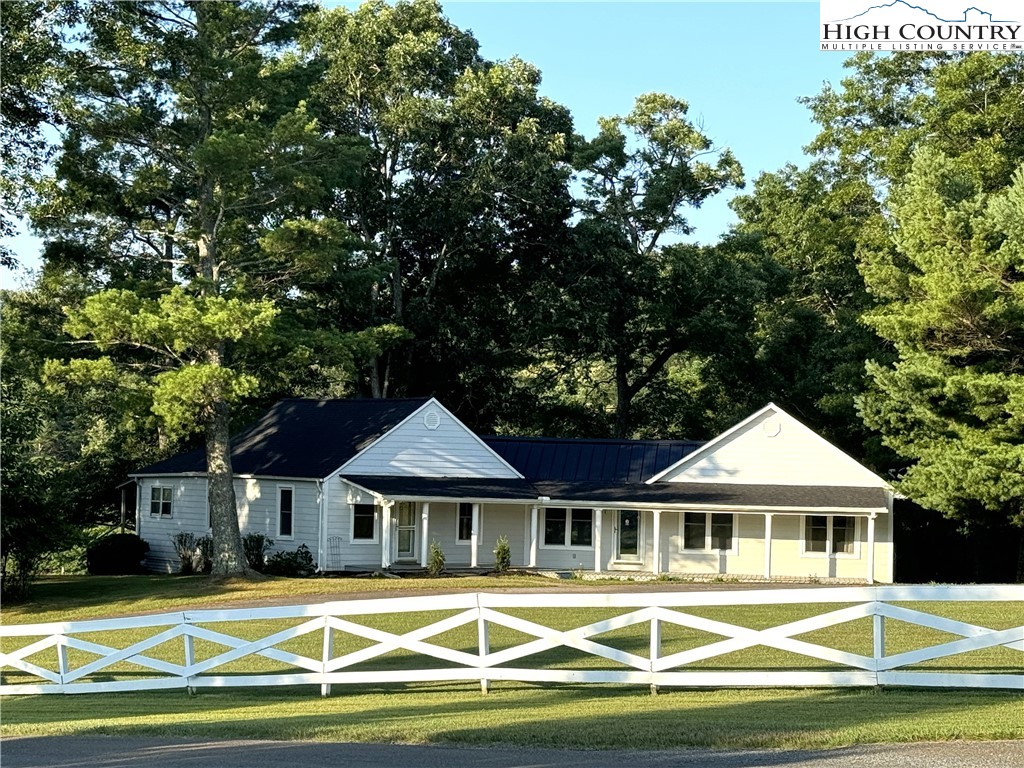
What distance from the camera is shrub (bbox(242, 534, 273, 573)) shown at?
122 feet

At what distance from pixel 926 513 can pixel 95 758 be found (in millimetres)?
36940

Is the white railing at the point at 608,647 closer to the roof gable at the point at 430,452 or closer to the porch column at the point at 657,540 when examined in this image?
the porch column at the point at 657,540

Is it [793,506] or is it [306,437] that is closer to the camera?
[793,506]

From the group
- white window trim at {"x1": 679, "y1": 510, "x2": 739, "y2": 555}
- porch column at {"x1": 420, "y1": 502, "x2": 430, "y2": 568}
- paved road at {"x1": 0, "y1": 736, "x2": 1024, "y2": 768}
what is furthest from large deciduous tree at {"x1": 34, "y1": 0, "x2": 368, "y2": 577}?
paved road at {"x1": 0, "y1": 736, "x2": 1024, "y2": 768}

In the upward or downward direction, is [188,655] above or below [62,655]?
above

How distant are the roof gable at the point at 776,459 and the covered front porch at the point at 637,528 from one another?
640mm

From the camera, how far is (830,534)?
37844 mm

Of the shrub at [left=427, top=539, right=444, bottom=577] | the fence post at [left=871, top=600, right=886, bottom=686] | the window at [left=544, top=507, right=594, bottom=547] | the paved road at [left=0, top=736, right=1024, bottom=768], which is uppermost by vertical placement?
the fence post at [left=871, top=600, right=886, bottom=686]

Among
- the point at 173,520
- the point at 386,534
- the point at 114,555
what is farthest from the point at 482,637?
the point at 173,520

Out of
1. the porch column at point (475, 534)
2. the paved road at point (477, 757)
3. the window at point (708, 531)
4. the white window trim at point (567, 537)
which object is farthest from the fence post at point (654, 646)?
the white window trim at point (567, 537)

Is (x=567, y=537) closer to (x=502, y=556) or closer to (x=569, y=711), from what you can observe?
(x=502, y=556)

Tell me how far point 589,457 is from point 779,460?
618 cm

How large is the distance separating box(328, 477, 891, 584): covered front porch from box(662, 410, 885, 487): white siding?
64cm

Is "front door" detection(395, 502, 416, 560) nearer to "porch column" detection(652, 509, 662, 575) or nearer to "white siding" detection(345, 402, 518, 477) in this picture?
"white siding" detection(345, 402, 518, 477)
